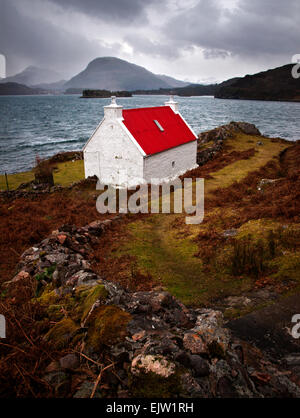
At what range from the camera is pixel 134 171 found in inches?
1061

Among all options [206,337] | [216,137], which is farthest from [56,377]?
[216,137]

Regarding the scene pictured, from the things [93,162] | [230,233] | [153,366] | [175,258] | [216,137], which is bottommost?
[175,258]

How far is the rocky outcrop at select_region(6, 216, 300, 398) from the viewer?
14.7 feet

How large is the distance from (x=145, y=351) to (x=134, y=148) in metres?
22.9

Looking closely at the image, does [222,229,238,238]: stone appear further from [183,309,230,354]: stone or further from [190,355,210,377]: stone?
[190,355,210,377]: stone

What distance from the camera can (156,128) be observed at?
3011 centimetres

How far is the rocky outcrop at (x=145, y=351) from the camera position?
4.49 meters

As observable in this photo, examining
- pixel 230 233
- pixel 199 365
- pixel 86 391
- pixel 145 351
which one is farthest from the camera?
pixel 230 233

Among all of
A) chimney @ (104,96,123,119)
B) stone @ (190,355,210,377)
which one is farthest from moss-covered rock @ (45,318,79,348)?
chimney @ (104,96,123,119)

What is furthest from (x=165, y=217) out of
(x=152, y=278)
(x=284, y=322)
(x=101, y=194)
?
(x=284, y=322)

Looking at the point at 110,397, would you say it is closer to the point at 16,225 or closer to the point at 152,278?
the point at 152,278

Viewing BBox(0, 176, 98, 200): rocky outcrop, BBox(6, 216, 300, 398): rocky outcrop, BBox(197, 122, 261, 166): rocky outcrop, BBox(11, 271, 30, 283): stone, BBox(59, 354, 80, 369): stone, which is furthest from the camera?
BBox(197, 122, 261, 166): rocky outcrop

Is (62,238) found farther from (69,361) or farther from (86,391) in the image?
(86,391)

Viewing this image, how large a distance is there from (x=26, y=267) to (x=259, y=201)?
13.3 m
